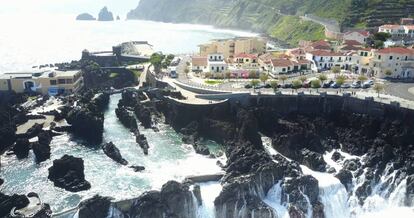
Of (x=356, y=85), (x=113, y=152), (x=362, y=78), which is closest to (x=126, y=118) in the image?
(x=113, y=152)

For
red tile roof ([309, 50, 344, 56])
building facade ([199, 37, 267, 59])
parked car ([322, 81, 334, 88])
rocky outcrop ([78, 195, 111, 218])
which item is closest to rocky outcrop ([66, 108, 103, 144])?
rocky outcrop ([78, 195, 111, 218])

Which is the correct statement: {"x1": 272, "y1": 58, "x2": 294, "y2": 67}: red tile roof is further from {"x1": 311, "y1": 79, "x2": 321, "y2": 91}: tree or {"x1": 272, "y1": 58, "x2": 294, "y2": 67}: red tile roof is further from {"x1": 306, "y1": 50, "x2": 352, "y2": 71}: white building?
{"x1": 311, "y1": 79, "x2": 321, "y2": 91}: tree

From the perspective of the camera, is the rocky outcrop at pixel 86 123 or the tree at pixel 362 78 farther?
the tree at pixel 362 78

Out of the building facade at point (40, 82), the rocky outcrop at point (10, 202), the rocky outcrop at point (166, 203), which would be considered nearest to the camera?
the rocky outcrop at point (10, 202)

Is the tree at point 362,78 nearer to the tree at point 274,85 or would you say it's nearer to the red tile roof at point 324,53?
the red tile roof at point 324,53

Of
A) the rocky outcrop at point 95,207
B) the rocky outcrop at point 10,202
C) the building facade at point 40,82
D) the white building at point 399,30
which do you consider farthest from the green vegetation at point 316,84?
the rocky outcrop at point 10,202

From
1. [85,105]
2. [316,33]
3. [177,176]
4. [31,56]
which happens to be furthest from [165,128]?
[31,56]
